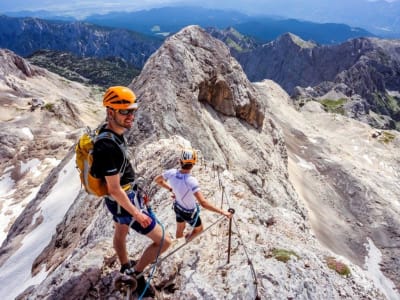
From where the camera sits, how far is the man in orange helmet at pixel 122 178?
8648mm

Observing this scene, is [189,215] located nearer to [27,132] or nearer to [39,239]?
[39,239]

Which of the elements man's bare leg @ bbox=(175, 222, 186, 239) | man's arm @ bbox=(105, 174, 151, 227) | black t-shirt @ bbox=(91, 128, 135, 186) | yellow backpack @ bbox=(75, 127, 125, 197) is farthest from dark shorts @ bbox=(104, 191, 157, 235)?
man's bare leg @ bbox=(175, 222, 186, 239)

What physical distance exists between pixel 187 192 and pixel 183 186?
0.83 feet

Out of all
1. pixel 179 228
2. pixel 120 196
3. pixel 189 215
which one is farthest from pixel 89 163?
pixel 179 228

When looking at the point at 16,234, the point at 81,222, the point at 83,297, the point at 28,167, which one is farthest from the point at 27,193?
the point at 83,297

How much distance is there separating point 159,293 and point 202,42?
38.0 m

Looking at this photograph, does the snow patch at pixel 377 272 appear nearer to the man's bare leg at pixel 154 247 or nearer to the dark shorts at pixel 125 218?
the man's bare leg at pixel 154 247

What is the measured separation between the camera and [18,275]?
25.0 m

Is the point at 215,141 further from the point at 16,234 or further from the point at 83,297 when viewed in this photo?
the point at 83,297

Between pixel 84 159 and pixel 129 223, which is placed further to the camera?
pixel 129 223

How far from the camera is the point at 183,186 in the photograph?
488 inches

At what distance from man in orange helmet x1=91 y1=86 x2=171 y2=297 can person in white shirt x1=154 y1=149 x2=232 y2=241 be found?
231 centimetres

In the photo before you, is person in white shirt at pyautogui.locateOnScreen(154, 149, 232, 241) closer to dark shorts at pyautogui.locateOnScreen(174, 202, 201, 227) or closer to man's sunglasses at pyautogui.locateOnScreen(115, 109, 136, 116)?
dark shorts at pyautogui.locateOnScreen(174, 202, 201, 227)

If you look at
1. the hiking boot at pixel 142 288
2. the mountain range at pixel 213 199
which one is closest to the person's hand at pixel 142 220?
the hiking boot at pixel 142 288
